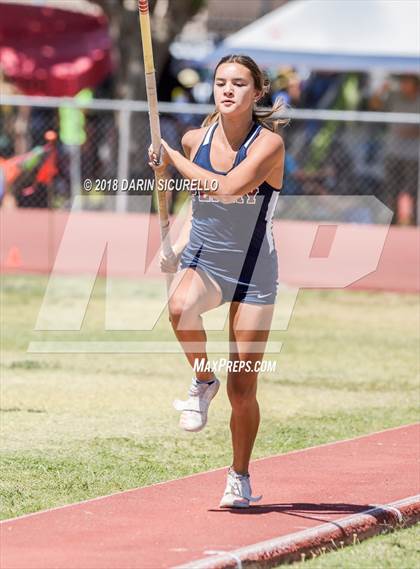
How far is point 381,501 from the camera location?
7.37 metres

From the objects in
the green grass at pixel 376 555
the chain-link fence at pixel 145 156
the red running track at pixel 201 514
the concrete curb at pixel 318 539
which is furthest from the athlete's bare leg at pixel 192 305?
the chain-link fence at pixel 145 156

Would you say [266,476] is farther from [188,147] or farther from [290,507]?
[188,147]

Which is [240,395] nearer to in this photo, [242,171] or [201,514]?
[201,514]

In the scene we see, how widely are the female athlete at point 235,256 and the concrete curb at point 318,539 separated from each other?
61 cm

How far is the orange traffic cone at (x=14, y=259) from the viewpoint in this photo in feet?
63.8

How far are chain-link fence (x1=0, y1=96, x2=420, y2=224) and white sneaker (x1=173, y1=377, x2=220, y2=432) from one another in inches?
466

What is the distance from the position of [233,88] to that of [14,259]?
42.6 feet

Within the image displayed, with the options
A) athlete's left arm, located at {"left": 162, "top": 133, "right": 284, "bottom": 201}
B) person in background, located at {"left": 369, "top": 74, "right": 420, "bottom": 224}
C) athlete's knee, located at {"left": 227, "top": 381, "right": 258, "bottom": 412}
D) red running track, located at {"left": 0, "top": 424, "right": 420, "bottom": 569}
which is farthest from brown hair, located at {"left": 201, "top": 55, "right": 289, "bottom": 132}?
person in background, located at {"left": 369, "top": 74, "right": 420, "bottom": 224}

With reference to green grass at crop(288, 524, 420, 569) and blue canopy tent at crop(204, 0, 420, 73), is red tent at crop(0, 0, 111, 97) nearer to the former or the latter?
blue canopy tent at crop(204, 0, 420, 73)

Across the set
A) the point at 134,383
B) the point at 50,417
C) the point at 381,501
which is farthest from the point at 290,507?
the point at 134,383

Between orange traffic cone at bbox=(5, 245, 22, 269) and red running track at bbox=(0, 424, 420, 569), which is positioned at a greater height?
red running track at bbox=(0, 424, 420, 569)

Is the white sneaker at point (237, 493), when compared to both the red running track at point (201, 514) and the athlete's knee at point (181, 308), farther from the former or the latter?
the athlete's knee at point (181, 308)

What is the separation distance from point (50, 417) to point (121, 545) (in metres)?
3.98

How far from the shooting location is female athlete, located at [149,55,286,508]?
6.88 metres
